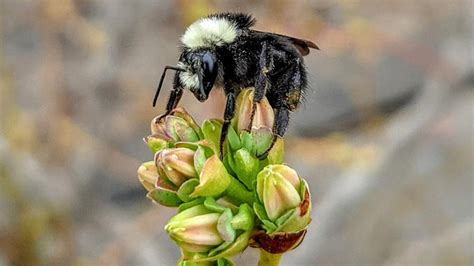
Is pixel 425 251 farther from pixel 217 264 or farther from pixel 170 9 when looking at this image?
pixel 217 264

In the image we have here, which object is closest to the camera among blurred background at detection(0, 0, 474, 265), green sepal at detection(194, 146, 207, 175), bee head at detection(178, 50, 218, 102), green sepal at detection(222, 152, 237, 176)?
green sepal at detection(194, 146, 207, 175)

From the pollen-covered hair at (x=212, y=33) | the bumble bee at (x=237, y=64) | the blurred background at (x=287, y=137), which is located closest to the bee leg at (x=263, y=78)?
the bumble bee at (x=237, y=64)

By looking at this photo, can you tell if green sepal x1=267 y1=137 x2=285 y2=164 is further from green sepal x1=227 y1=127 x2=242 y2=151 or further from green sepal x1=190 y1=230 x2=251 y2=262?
green sepal x1=190 y1=230 x2=251 y2=262

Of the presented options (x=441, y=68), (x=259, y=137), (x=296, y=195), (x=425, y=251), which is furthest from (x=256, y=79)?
(x=441, y=68)

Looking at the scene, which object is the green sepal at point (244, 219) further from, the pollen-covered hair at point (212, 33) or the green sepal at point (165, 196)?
the pollen-covered hair at point (212, 33)

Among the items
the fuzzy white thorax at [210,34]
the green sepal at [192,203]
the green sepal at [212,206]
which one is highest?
the fuzzy white thorax at [210,34]

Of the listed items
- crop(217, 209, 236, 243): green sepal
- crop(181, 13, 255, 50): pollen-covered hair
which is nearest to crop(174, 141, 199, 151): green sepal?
crop(217, 209, 236, 243): green sepal
